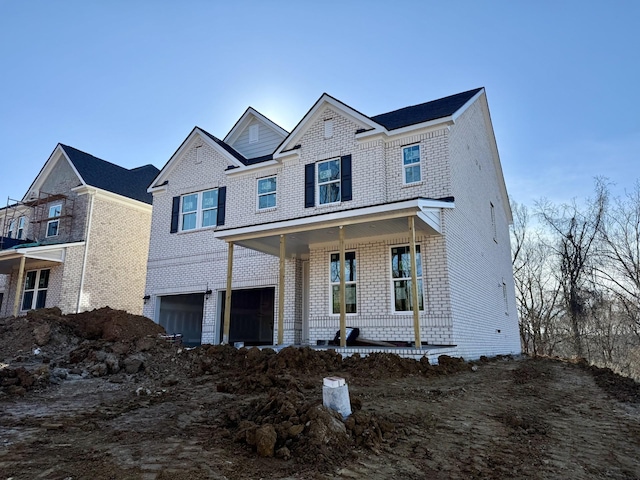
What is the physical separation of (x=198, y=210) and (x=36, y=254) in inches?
286

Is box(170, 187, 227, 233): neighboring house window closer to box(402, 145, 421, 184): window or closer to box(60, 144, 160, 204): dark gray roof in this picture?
box(60, 144, 160, 204): dark gray roof

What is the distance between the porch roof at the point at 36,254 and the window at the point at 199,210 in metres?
5.69

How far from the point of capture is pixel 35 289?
1900 cm

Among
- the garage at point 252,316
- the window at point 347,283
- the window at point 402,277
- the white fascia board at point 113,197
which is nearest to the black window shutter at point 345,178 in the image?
the window at point 347,283

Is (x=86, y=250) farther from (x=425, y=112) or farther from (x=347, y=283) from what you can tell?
(x=425, y=112)

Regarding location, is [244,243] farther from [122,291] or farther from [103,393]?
[122,291]

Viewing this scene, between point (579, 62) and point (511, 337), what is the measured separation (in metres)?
9.94

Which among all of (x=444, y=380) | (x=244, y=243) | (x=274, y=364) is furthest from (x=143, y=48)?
(x=444, y=380)

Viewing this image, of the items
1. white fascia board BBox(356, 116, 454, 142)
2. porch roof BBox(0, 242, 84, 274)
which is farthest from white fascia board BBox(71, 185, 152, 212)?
white fascia board BBox(356, 116, 454, 142)

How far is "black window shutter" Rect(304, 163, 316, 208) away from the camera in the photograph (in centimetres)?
1338

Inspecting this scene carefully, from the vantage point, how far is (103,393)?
729 cm

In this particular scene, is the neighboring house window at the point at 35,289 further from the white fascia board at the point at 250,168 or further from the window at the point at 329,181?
the window at the point at 329,181

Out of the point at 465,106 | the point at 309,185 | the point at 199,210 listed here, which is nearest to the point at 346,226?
the point at 309,185

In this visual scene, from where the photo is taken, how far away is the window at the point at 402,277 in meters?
11.0
